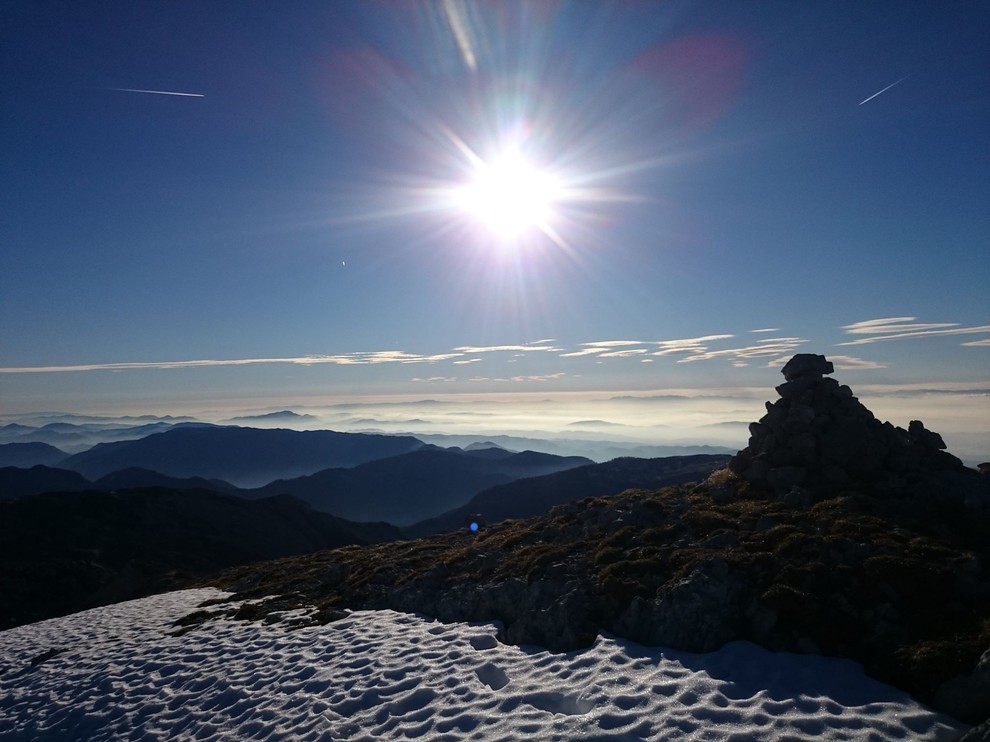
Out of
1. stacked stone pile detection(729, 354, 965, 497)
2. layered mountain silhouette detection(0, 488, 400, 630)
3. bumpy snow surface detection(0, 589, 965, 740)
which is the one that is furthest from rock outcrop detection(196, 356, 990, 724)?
layered mountain silhouette detection(0, 488, 400, 630)

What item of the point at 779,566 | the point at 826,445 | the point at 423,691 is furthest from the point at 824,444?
the point at 423,691

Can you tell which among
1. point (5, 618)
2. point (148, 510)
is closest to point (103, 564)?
point (5, 618)

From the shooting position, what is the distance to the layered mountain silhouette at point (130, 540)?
227 ft

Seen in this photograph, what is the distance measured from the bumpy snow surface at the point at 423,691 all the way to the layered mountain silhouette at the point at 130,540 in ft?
99.2

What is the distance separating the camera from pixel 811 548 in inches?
631

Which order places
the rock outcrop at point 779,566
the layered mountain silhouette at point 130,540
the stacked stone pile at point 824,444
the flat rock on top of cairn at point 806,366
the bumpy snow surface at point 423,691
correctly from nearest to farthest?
the bumpy snow surface at point 423,691 → the rock outcrop at point 779,566 → the stacked stone pile at point 824,444 → the flat rock on top of cairn at point 806,366 → the layered mountain silhouette at point 130,540

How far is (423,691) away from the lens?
13.7 m

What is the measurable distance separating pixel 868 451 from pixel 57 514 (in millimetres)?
124631

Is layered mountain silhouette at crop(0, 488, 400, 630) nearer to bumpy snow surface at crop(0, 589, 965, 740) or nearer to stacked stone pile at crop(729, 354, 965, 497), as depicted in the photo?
bumpy snow surface at crop(0, 589, 965, 740)

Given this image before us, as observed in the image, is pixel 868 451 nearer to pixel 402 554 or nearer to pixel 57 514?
pixel 402 554

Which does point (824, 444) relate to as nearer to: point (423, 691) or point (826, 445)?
point (826, 445)

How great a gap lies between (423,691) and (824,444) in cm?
2044

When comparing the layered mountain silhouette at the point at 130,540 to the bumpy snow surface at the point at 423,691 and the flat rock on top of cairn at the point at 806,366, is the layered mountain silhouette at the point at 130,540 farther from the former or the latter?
the flat rock on top of cairn at the point at 806,366

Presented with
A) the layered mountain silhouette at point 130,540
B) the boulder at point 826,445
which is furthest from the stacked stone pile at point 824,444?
the layered mountain silhouette at point 130,540
